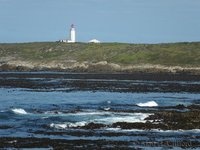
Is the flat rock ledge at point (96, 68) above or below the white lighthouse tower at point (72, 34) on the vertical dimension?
below

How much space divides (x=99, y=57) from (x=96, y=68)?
22.9 meters

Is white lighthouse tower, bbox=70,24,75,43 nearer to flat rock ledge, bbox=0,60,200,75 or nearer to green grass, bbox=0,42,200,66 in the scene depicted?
green grass, bbox=0,42,200,66

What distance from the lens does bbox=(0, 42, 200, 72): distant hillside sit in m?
117

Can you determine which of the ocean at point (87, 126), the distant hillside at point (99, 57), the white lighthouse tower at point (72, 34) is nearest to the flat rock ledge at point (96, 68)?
the distant hillside at point (99, 57)

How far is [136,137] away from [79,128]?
14.9 ft

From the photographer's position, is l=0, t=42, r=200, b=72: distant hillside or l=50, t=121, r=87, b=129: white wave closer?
l=50, t=121, r=87, b=129: white wave

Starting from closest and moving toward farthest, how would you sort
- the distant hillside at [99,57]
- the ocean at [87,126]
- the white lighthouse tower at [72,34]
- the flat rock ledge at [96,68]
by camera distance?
the ocean at [87,126], the flat rock ledge at [96,68], the distant hillside at [99,57], the white lighthouse tower at [72,34]

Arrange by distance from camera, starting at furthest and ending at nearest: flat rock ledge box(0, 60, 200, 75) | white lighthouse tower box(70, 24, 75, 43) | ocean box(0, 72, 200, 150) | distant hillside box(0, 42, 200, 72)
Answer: white lighthouse tower box(70, 24, 75, 43) → distant hillside box(0, 42, 200, 72) → flat rock ledge box(0, 60, 200, 75) → ocean box(0, 72, 200, 150)

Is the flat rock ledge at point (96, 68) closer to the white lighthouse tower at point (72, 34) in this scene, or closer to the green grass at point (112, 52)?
the green grass at point (112, 52)

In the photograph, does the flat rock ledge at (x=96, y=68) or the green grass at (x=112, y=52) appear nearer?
the flat rock ledge at (x=96, y=68)

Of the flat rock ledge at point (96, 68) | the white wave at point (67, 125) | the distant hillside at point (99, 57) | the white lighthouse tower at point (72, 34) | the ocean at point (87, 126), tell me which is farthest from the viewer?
the white lighthouse tower at point (72, 34)

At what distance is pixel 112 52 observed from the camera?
14588cm

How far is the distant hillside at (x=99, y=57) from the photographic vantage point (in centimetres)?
11719

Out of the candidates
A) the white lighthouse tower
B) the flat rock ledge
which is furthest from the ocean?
the white lighthouse tower
